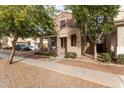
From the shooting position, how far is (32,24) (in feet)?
56.6

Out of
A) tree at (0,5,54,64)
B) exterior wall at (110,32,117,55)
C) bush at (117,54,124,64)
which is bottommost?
bush at (117,54,124,64)

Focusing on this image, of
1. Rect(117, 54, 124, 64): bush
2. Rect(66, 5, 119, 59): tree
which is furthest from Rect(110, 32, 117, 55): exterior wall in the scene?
Rect(117, 54, 124, 64): bush

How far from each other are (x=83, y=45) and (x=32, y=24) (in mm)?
11097

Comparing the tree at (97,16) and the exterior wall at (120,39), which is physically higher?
the tree at (97,16)

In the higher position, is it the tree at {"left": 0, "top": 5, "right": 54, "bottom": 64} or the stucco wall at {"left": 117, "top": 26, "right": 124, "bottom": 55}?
the tree at {"left": 0, "top": 5, "right": 54, "bottom": 64}

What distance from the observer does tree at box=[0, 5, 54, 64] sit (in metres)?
16.1

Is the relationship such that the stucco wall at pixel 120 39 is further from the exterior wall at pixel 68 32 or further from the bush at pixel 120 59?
the exterior wall at pixel 68 32

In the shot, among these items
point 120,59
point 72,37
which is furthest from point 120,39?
point 72,37

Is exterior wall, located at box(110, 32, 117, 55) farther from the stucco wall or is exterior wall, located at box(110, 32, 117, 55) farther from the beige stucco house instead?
the stucco wall

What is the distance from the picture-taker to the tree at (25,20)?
1612 centimetres

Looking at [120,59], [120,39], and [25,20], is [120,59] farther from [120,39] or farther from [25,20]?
[25,20]

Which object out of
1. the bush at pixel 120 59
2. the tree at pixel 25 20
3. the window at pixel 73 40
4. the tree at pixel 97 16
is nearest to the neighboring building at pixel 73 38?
the window at pixel 73 40
